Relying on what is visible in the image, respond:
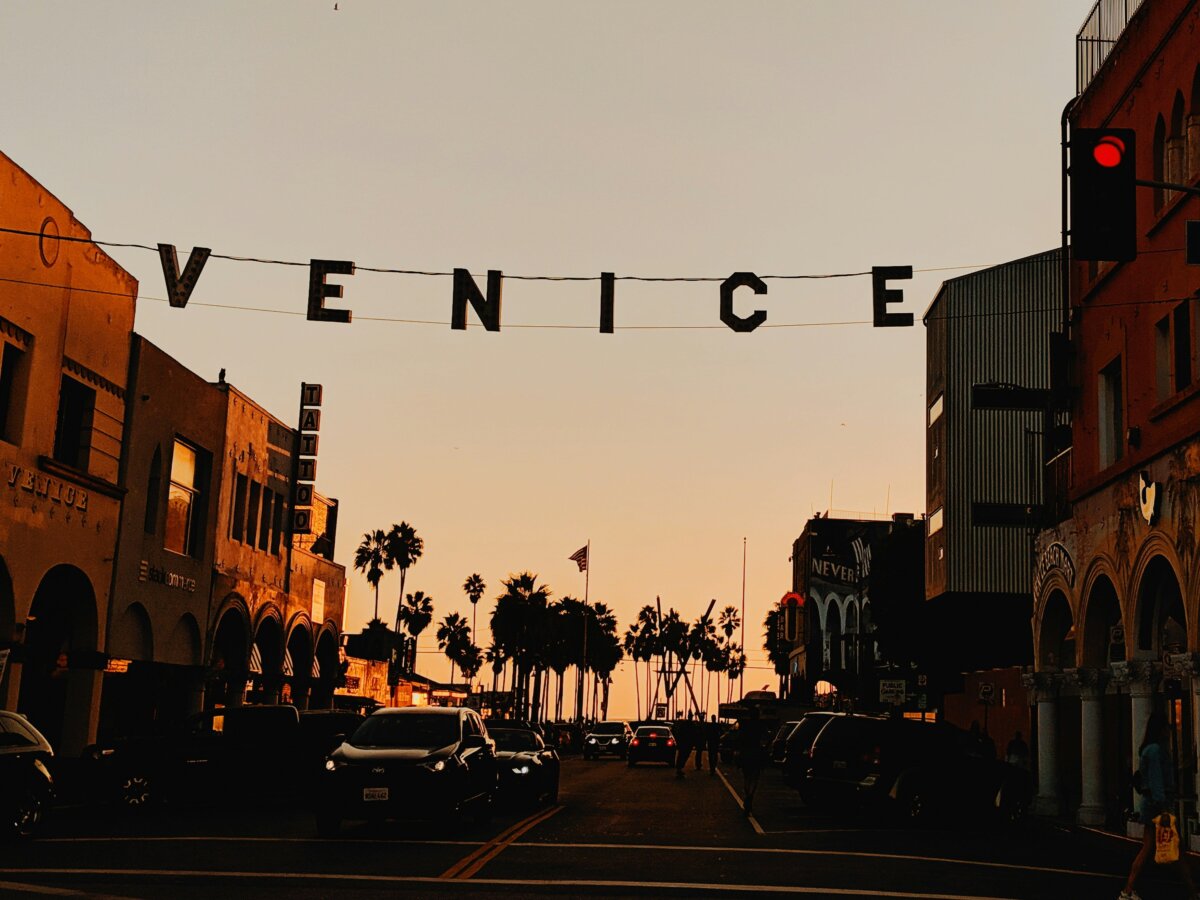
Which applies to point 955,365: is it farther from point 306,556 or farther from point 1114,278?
point 1114,278

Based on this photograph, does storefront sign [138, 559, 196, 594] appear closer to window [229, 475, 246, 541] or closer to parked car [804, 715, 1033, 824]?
window [229, 475, 246, 541]

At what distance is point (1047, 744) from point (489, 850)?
16.4 metres

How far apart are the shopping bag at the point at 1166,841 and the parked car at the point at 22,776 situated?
12421 mm

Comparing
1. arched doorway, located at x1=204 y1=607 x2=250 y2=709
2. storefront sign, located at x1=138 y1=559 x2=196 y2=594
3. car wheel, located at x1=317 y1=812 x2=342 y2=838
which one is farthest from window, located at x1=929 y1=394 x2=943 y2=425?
car wheel, located at x1=317 y1=812 x2=342 y2=838

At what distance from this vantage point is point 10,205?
2733cm

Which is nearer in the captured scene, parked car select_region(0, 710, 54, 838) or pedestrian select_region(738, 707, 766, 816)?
parked car select_region(0, 710, 54, 838)

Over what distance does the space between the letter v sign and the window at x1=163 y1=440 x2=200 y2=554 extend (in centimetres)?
1662

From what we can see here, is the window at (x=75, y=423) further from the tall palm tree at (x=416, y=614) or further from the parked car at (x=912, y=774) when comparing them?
the tall palm tree at (x=416, y=614)

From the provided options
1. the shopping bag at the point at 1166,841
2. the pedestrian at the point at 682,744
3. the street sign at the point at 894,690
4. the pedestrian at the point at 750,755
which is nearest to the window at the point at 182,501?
the pedestrian at the point at 682,744

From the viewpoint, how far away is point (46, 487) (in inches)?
1144

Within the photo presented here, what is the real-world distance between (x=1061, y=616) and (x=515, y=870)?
19111 millimetres

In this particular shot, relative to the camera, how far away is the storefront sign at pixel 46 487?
1094 inches

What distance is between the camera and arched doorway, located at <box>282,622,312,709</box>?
4759cm

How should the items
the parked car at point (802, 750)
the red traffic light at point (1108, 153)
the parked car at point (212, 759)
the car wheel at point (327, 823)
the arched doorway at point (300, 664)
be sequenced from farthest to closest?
the arched doorway at point (300, 664), the parked car at point (802, 750), the parked car at point (212, 759), the car wheel at point (327, 823), the red traffic light at point (1108, 153)
